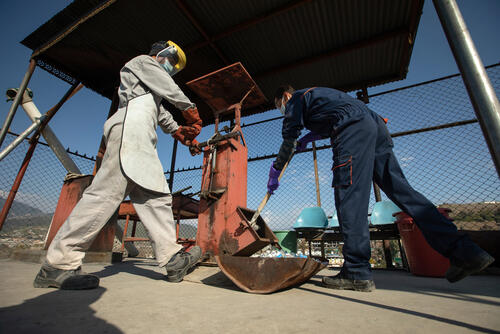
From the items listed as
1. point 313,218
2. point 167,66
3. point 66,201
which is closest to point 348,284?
point 167,66

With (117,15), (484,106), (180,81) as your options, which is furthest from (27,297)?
(180,81)

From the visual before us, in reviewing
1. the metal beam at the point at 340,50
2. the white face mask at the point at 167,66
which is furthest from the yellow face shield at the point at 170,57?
the metal beam at the point at 340,50

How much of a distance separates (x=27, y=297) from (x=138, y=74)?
1716 millimetres

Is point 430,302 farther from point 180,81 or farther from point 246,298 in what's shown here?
point 180,81

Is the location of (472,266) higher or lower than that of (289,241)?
lower

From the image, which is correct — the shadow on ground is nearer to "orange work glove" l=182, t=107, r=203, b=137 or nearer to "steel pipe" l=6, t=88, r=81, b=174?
"orange work glove" l=182, t=107, r=203, b=137

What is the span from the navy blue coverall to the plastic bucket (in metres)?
1.30

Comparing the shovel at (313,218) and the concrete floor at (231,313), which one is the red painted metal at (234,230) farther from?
the shovel at (313,218)

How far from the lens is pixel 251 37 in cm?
446

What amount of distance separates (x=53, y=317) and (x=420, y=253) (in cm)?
339

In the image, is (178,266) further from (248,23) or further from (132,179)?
(248,23)

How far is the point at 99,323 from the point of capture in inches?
30.1

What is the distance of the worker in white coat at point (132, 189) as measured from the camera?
140 cm

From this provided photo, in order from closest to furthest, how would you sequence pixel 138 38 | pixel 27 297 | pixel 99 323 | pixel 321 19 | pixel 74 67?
pixel 99 323, pixel 27 297, pixel 321 19, pixel 138 38, pixel 74 67
